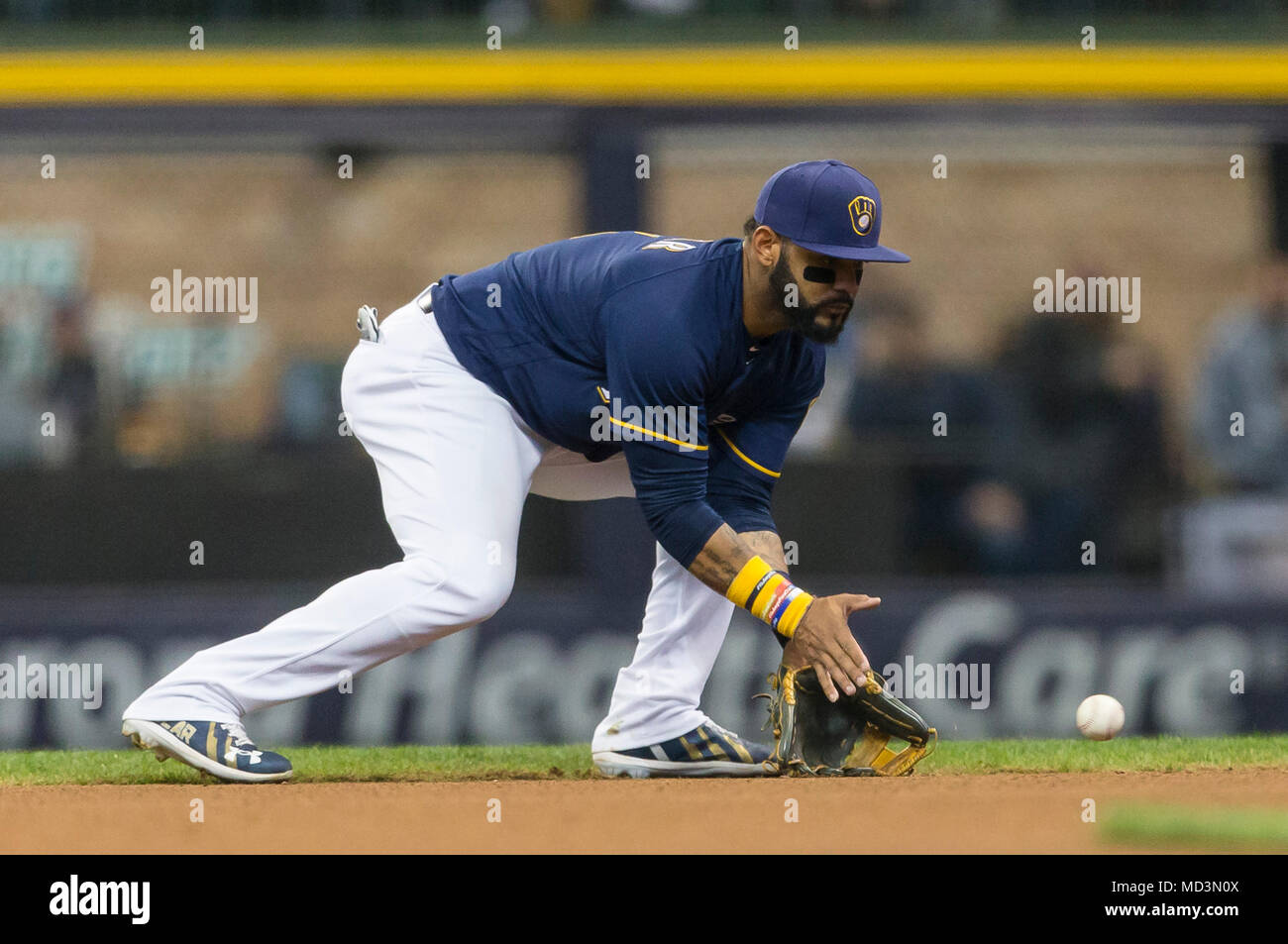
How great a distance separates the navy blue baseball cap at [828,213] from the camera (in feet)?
15.8

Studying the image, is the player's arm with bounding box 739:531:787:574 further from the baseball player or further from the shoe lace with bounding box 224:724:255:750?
the shoe lace with bounding box 224:724:255:750

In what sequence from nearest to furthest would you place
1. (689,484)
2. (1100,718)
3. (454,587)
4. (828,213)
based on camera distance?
(828,213) < (689,484) < (454,587) < (1100,718)

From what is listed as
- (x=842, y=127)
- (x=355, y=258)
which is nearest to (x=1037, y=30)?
(x=842, y=127)

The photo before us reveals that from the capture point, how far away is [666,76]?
353 inches

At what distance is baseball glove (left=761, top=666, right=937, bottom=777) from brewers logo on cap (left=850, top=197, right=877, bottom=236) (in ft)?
4.03

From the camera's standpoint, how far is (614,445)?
5.32 meters

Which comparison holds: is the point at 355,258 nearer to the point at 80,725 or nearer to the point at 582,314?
the point at 80,725

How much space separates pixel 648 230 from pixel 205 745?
4404mm

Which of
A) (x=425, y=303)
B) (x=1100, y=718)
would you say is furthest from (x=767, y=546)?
(x=1100, y=718)

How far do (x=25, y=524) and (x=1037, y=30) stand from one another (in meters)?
5.33

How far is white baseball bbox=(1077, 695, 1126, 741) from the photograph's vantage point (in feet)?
20.1

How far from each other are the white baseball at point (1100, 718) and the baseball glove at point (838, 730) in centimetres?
95

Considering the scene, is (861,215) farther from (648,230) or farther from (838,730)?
(648,230)

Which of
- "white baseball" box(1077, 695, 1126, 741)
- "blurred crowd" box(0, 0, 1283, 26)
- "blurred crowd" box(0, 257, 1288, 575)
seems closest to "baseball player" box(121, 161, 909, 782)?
"white baseball" box(1077, 695, 1126, 741)
